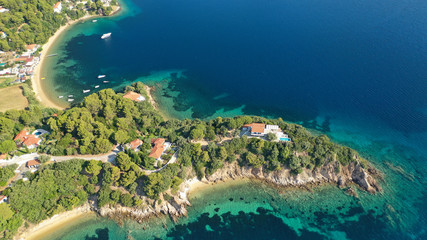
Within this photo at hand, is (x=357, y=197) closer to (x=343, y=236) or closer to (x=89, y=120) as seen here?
(x=343, y=236)

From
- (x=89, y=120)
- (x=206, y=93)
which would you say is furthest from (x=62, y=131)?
(x=206, y=93)

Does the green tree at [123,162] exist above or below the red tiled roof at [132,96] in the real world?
below

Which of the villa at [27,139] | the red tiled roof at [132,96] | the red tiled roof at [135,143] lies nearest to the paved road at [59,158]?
the villa at [27,139]

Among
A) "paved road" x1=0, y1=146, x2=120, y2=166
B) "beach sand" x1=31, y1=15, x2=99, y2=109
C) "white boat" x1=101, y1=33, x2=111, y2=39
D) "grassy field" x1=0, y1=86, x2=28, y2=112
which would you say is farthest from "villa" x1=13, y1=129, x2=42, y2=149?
"white boat" x1=101, y1=33, x2=111, y2=39

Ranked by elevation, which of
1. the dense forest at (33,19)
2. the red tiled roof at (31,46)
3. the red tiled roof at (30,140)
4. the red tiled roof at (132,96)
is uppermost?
the dense forest at (33,19)

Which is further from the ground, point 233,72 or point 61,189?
point 233,72

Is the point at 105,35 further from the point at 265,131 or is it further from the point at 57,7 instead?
the point at 265,131

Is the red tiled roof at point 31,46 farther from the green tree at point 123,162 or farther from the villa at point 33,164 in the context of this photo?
the green tree at point 123,162
